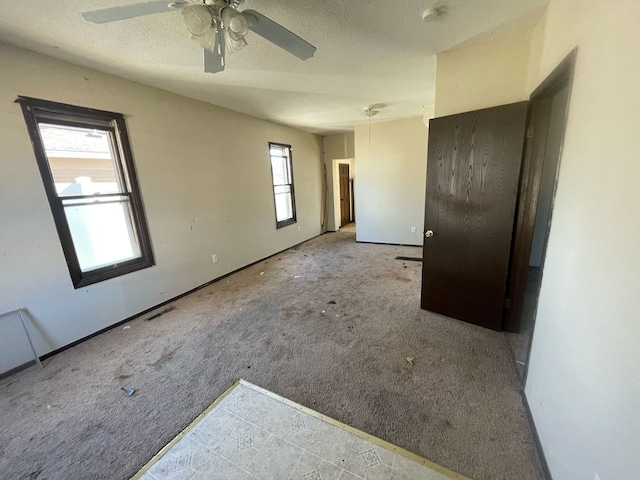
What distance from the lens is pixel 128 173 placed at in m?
2.70

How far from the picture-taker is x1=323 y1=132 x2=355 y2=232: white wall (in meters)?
6.23

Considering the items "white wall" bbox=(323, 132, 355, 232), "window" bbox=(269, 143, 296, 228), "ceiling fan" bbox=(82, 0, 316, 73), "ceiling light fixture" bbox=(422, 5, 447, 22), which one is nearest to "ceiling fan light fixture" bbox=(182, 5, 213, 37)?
"ceiling fan" bbox=(82, 0, 316, 73)

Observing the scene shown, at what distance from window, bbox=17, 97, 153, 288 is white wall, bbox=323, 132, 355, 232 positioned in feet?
14.8

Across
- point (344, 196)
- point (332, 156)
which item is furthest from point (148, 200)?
point (344, 196)

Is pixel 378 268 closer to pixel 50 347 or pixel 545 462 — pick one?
pixel 545 462

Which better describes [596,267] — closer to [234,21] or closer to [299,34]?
[234,21]

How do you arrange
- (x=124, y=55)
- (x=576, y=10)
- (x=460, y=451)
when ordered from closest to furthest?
(x=576, y=10) < (x=460, y=451) < (x=124, y=55)

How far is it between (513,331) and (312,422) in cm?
196

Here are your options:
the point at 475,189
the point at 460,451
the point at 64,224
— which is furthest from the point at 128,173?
the point at 460,451

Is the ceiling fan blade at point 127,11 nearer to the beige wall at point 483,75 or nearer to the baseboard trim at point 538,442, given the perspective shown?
the beige wall at point 483,75

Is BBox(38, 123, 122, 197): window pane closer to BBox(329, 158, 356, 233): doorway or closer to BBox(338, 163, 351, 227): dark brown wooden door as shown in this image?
BBox(329, 158, 356, 233): doorway

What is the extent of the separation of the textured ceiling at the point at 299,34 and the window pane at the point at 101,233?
50.2 inches

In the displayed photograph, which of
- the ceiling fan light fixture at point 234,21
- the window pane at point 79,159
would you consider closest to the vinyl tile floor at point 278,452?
the ceiling fan light fixture at point 234,21

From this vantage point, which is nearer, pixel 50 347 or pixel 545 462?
pixel 545 462
